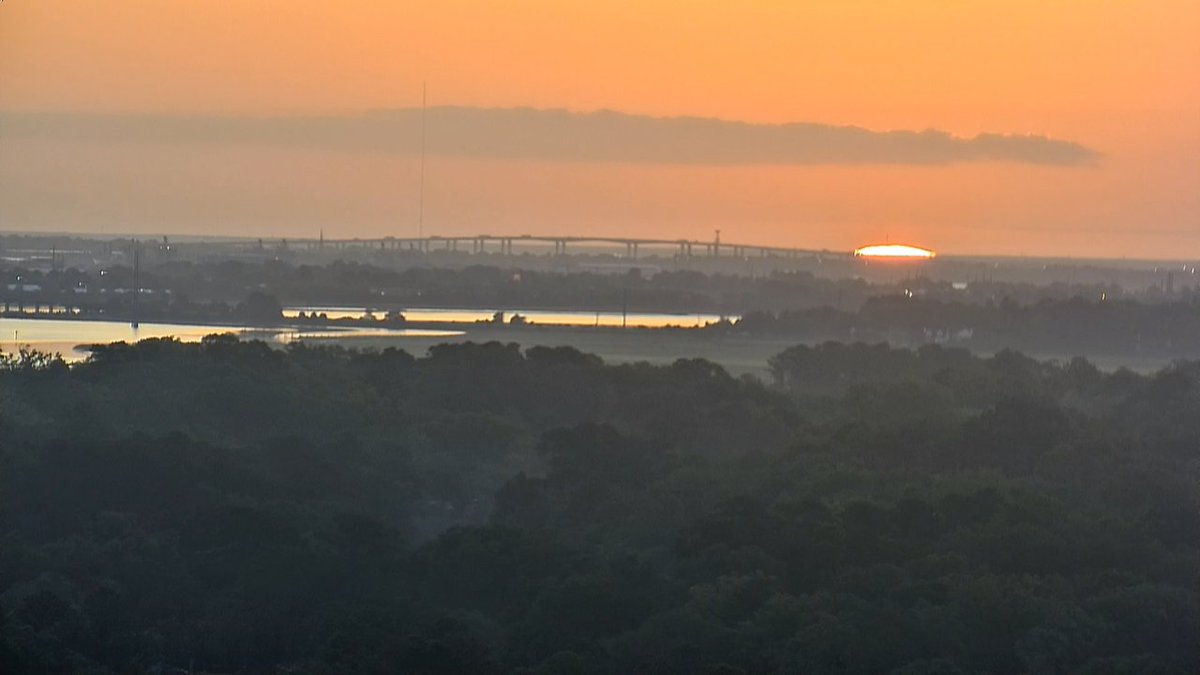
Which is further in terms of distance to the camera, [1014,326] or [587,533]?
[1014,326]

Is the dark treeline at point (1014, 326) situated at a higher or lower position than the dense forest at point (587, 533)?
higher

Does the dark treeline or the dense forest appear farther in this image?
the dark treeline

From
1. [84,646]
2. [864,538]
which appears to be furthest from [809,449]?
[84,646]

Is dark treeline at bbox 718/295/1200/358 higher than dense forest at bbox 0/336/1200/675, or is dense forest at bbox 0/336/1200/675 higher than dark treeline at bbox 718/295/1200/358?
dark treeline at bbox 718/295/1200/358

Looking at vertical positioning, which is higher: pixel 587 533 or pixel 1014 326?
pixel 1014 326
